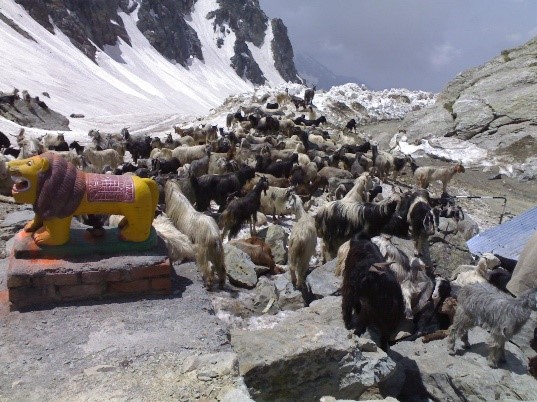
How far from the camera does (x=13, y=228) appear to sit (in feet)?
20.1

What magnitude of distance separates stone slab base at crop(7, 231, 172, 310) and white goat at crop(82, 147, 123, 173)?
10007 millimetres

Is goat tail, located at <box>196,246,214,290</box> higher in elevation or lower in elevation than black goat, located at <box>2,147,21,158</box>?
higher

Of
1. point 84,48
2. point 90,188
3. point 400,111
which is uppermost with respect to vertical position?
point 400,111

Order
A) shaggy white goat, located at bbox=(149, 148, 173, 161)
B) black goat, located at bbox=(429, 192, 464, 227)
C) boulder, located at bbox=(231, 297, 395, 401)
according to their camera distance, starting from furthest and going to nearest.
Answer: shaggy white goat, located at bbox=(149, 148, 173, 161)
black goat, located at bbox=(429, 192, 464, 227)
boulder, located at bbox=(231, 297, 395, 401)

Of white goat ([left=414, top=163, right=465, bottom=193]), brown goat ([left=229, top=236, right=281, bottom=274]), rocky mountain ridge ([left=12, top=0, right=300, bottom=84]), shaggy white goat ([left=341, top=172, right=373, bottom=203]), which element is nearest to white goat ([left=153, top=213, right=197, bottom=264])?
brown goat ([left=229, top=236, right=281, bottom=274])

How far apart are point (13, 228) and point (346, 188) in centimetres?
700

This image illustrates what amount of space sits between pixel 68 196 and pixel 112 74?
54.6m

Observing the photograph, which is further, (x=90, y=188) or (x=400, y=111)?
(x=400, y=111)

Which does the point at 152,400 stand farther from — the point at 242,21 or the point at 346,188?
the point at 242,21

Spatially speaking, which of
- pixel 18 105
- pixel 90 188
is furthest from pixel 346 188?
pixel 18 105

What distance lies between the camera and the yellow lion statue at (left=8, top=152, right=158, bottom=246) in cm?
368

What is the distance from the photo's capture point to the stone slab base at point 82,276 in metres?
3.60

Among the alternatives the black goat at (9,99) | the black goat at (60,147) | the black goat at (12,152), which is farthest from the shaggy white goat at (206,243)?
the black goat at (9,99)

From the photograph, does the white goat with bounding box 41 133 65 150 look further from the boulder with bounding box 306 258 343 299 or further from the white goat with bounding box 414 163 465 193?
the white goat with bounding box 414 163 465 193
